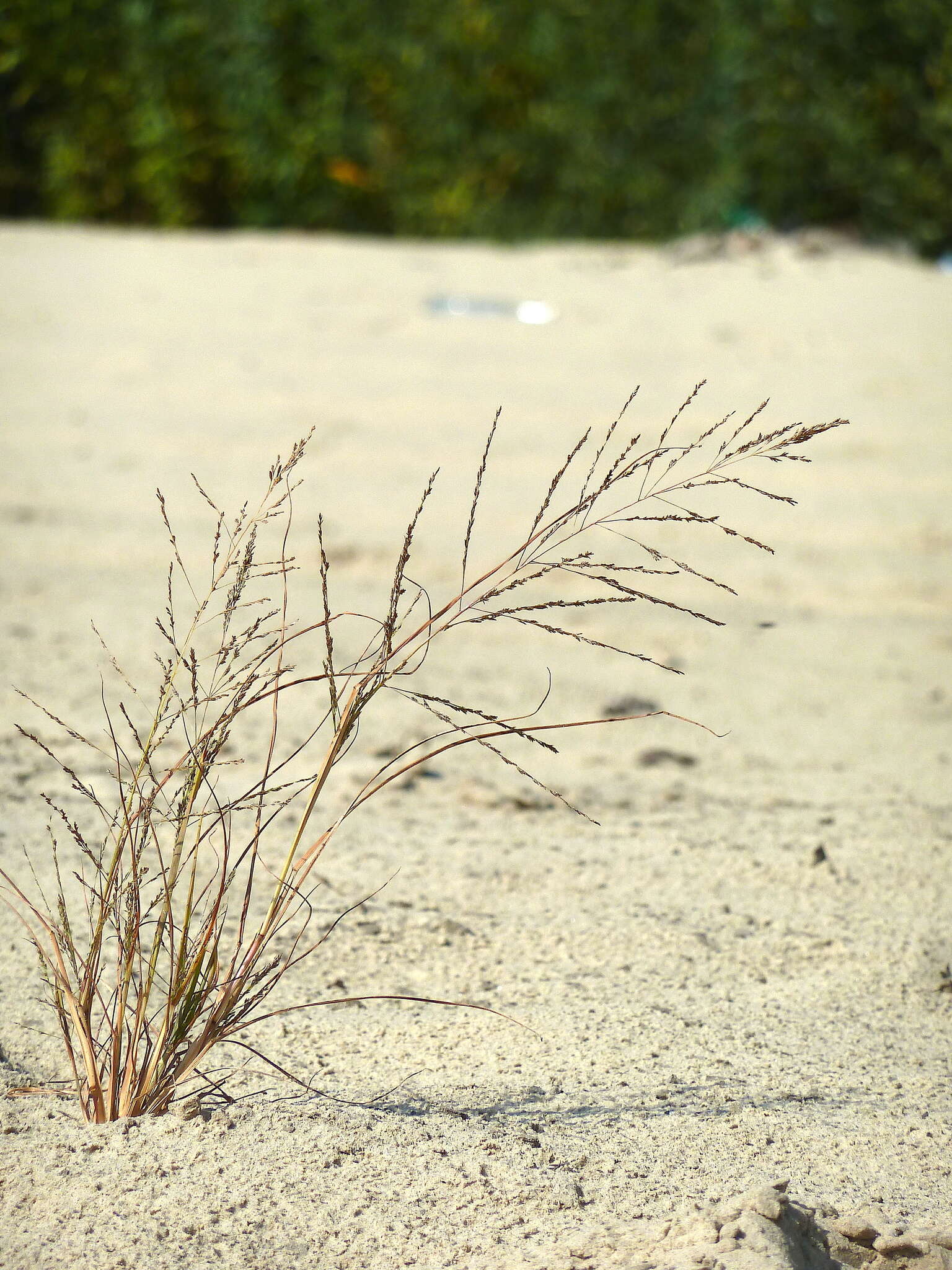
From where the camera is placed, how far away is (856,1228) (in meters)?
1.36

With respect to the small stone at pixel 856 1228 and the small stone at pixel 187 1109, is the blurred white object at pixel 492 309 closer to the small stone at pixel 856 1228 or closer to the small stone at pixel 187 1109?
the small stone at pixel 187 1109

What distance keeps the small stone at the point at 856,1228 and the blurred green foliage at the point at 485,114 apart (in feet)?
21.8

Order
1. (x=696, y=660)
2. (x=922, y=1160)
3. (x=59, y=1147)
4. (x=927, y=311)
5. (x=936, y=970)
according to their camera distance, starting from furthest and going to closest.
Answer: (x=927, y=311) → (x=696, y=660) → (x=936, y=970) → (x=922, y=1160) → (x=59, y=1147)

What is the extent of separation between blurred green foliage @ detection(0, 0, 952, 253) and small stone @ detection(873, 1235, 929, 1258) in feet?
21.8

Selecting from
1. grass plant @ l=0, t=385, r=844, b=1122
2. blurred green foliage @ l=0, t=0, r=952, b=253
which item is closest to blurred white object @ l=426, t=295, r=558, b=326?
blurred green foliage @ l=0, t=0, r=952, b=253

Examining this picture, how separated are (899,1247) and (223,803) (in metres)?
1.47

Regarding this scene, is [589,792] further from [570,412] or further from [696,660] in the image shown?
[570,412]

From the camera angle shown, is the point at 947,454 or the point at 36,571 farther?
the point at 947,454

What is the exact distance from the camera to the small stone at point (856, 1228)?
1.35 metres

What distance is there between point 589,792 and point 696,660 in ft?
3.53

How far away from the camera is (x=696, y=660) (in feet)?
11.8

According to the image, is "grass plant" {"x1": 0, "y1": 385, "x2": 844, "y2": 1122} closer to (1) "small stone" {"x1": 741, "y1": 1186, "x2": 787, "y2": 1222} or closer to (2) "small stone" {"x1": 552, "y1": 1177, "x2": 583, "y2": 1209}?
(2) "small stone" {"x1": 552, "y1": 1177, "x2": 583, "y2": 1209}

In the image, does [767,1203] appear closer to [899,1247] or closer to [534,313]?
[899,1247]

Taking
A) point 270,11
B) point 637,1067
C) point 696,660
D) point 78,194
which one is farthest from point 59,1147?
point 78,194
